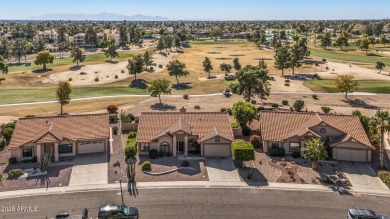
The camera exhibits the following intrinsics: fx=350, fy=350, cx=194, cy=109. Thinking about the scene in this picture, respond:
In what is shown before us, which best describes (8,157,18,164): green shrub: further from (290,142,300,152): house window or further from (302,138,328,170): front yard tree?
(302,138,328,170): front yard tree

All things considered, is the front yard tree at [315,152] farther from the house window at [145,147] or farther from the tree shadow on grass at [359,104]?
the tree shadow on grass at [359,104]

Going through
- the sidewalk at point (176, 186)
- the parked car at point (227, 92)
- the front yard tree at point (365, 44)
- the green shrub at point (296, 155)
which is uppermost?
the front yard tree at point (365, 44)

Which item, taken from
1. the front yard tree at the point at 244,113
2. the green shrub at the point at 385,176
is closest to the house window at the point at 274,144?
the front yard tree at the point at 244,113

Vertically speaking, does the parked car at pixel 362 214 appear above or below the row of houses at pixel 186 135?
below

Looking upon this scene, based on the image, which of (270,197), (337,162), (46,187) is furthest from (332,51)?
(46,187)

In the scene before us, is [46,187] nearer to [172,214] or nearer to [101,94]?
[172,214]

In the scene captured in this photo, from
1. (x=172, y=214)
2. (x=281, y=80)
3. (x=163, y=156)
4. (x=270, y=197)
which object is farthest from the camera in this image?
(x=281, y=80)

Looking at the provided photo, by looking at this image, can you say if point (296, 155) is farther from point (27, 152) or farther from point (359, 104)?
point (359, 104)
